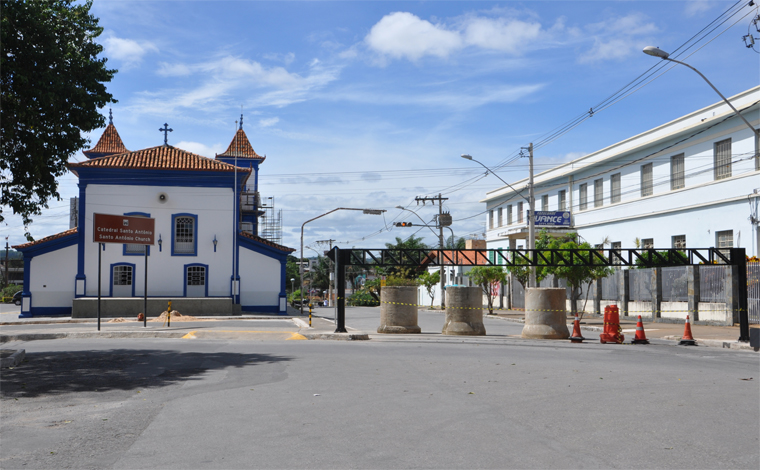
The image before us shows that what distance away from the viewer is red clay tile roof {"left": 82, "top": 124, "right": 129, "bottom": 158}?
45.9 metres

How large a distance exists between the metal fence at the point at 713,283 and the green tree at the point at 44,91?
25.5 m

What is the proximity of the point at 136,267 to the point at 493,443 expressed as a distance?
33.5 m

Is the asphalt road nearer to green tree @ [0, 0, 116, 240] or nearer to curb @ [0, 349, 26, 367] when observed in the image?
curb @ [0, 349, 26, 367]

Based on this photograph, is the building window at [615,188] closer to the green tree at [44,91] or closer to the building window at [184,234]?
the building window at [184,234]

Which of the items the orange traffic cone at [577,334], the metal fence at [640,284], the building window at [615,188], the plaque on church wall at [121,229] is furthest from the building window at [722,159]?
the plaque on church wall at [121,229]

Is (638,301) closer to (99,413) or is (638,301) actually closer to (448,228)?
(448,228)

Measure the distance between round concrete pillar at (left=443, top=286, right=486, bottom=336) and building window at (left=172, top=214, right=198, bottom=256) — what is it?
19512 millimetres

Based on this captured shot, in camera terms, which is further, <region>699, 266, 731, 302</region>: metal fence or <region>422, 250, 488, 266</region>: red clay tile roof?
<region>699, 266, 731, 302</region>: metal fence

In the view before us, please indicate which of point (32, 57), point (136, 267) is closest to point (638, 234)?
point (136, 267)

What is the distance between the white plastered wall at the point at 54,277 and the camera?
35.0 metres

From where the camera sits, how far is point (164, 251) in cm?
3675

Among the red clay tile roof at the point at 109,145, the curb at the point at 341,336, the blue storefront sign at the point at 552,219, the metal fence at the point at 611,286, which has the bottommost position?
the curb at the point at 341,336

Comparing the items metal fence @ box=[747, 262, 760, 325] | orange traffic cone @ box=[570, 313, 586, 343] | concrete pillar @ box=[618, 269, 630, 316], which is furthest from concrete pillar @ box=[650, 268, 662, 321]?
orange traffic cone @ box=[570, 313, 586, 343]

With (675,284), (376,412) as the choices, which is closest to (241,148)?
(675,284)
